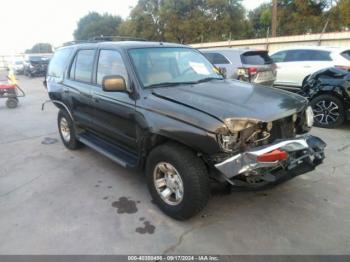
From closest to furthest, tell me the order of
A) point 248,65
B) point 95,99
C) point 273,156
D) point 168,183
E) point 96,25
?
1. point 273,156
2. point 168,183
3. point 95,99
4. point 248,65
5. point 96,25

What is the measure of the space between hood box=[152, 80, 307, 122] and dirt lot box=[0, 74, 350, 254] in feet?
3.86

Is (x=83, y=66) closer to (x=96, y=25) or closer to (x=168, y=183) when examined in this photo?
(x=168, y=183)

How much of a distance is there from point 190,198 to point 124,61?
1.90 m

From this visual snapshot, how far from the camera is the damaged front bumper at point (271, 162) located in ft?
8.96

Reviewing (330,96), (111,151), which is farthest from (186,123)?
(330,96)

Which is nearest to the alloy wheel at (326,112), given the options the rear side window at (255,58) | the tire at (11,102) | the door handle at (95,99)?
the rear side window at (255,58)

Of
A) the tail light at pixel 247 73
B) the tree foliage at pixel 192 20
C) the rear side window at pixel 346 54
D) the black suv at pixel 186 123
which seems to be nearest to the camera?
the black suv at pixel 186 123

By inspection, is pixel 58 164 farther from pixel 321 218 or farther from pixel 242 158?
pixel 321 218

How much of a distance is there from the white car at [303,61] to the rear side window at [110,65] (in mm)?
6707

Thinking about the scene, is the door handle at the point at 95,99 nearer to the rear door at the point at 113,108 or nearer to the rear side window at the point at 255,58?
the rear door at the point at 113,108

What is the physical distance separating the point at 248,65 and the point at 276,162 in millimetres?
6218

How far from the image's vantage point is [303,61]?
9.30 metres

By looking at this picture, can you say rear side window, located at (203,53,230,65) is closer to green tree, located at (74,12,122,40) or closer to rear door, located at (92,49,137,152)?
rear door, located at (92,49,137,152)

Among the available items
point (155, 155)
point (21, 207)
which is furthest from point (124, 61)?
point (21, 207)
